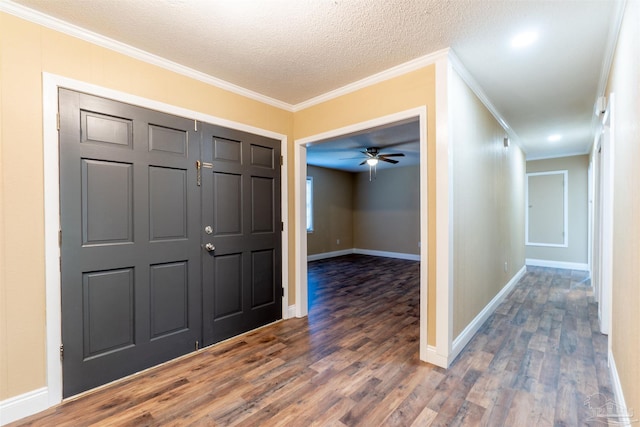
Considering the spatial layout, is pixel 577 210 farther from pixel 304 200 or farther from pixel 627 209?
pixel 304 200

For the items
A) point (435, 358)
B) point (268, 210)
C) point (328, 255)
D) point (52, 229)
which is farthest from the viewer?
point (328, 255)

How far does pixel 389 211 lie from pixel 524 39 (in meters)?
6.08

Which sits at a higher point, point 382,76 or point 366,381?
point 382,76

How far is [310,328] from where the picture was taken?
3023 mm

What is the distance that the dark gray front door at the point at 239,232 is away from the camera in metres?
2.58

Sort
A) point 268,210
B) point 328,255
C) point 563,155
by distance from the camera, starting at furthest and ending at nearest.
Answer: point 328,255, point 563,155, point 268,210

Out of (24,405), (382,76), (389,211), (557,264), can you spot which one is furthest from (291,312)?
(557,264)

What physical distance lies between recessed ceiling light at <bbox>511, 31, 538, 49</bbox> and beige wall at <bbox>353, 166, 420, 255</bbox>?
540cm

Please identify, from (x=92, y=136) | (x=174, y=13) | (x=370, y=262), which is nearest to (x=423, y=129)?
(x=174, y=13)

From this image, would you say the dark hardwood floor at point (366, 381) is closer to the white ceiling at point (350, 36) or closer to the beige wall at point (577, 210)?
the white ceiling at point (350, 36)

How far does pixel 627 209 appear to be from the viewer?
5.25ft

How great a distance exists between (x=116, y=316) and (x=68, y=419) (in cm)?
61

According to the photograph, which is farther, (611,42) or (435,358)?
(435,358)

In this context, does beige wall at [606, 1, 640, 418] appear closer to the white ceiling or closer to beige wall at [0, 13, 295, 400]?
the white ceiling
